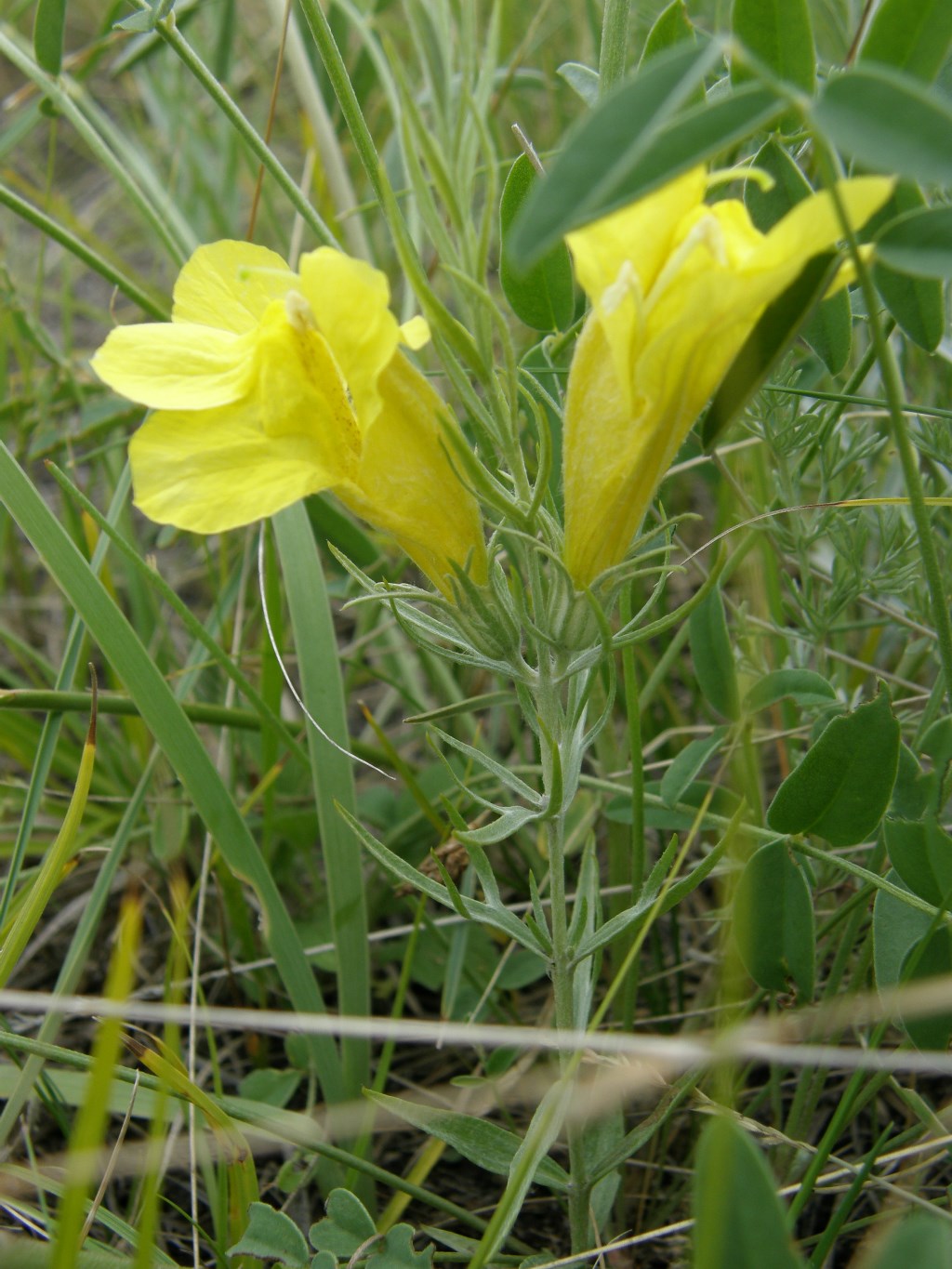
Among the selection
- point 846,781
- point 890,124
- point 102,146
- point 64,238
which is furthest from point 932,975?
point 102,146

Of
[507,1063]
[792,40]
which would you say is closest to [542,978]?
[507,1063]

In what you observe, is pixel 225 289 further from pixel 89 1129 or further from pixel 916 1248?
pixel 916 1248

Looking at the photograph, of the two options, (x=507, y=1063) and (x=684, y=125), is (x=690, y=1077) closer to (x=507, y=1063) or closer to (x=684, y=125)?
(x=507, y=1063)

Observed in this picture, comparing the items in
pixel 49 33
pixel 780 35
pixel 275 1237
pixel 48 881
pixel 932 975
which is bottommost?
pixel 932 975

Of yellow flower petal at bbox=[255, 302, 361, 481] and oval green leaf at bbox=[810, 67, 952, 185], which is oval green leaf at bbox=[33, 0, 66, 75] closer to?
yellow flower petal at bbox=[255, 302, 361, 481]

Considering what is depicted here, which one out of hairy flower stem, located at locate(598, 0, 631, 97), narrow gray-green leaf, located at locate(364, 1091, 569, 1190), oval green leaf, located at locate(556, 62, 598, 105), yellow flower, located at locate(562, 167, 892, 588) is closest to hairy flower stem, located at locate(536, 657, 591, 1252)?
narrow gray-green leaf, located at locate(364, 1091, 569, 1190)

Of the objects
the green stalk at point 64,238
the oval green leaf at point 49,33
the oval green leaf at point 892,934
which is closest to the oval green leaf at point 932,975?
the oval green leaf at point 892,934
